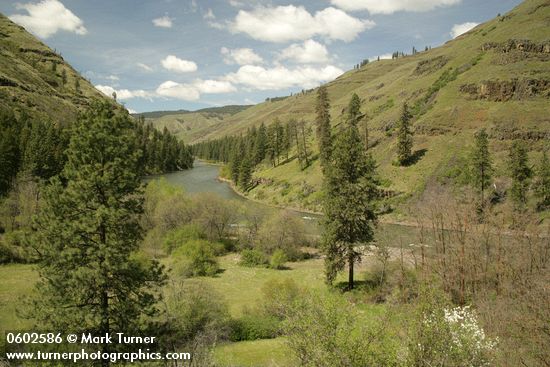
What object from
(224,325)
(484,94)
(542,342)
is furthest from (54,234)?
(484,94)

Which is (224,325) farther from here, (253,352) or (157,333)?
(157,333)

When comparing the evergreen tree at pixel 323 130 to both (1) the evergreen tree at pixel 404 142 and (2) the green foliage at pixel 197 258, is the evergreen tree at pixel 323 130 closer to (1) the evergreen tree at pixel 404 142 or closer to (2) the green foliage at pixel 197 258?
(1) the evergreen tree at pixel 404 142

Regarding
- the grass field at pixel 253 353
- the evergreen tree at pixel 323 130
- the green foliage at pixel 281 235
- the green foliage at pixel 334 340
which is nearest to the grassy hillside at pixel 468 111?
the evergreen tree at pixel 323 130

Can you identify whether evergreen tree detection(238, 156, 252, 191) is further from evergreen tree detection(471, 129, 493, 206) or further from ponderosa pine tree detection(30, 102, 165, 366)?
ponderosa pine tree detection(30, 102, 165, 366)

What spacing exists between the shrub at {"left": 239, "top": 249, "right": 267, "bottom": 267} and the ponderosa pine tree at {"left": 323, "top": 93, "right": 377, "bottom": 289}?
16200mm

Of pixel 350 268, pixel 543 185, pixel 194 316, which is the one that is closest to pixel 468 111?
pixel 543 185

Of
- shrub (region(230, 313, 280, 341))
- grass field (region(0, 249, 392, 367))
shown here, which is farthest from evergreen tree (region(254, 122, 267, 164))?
shrub (region(230, 313, 280, 341))

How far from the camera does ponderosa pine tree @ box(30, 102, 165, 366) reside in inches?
606

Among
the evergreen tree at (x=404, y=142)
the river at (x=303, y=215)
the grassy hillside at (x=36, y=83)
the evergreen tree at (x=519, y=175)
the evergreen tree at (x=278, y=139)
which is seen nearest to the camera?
the river at (x=303, y=215)

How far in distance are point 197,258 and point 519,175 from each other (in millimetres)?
49749

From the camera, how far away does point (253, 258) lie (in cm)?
4747

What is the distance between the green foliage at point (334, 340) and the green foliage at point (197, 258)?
3094cm

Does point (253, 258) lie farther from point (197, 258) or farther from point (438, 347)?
point (438, 347)

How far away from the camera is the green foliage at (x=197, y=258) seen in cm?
4319
